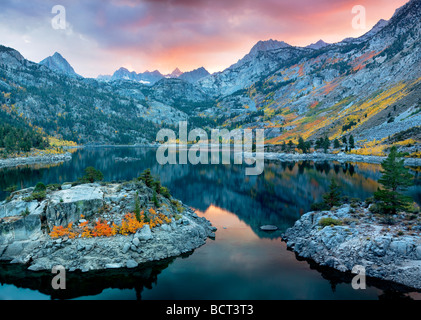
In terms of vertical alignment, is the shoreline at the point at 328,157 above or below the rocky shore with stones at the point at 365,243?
above

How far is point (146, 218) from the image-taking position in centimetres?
4016

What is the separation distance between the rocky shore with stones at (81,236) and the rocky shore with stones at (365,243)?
1634cm

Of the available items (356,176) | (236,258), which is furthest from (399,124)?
(236,258)

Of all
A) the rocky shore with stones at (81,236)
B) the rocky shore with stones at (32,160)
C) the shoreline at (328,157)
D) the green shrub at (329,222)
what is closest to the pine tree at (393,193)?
the green shrub at (329,222)

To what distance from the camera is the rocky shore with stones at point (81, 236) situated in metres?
33.5

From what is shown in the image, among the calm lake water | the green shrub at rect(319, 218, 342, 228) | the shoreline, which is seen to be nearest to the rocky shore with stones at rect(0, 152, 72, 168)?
the calm lake water

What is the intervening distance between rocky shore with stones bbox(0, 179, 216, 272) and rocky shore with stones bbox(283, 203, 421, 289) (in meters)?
16.3

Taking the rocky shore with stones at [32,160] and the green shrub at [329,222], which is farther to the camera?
the rocky shore with stones at [32,160]

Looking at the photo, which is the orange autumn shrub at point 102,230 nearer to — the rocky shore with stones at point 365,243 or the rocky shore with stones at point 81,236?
the rocky shore with stones at point 81,236

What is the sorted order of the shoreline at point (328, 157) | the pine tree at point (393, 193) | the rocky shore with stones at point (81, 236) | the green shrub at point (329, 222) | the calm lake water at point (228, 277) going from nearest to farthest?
the calm lake water at point (228, 277) < the rocky shore with stones at point (81, 236) < the green shrub at point (329, 222) < the pine tree at point (393, 193) < the shoreline at point (328, 157)

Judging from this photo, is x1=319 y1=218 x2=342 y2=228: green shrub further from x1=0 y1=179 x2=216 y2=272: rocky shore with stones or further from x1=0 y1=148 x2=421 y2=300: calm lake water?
x1=0 y1=179 x2=216 y2=272: rocky shore with stones

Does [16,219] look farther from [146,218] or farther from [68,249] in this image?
[146,218]

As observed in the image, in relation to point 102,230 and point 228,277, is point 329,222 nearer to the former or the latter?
point 228,277

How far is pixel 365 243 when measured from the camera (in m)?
33.4
